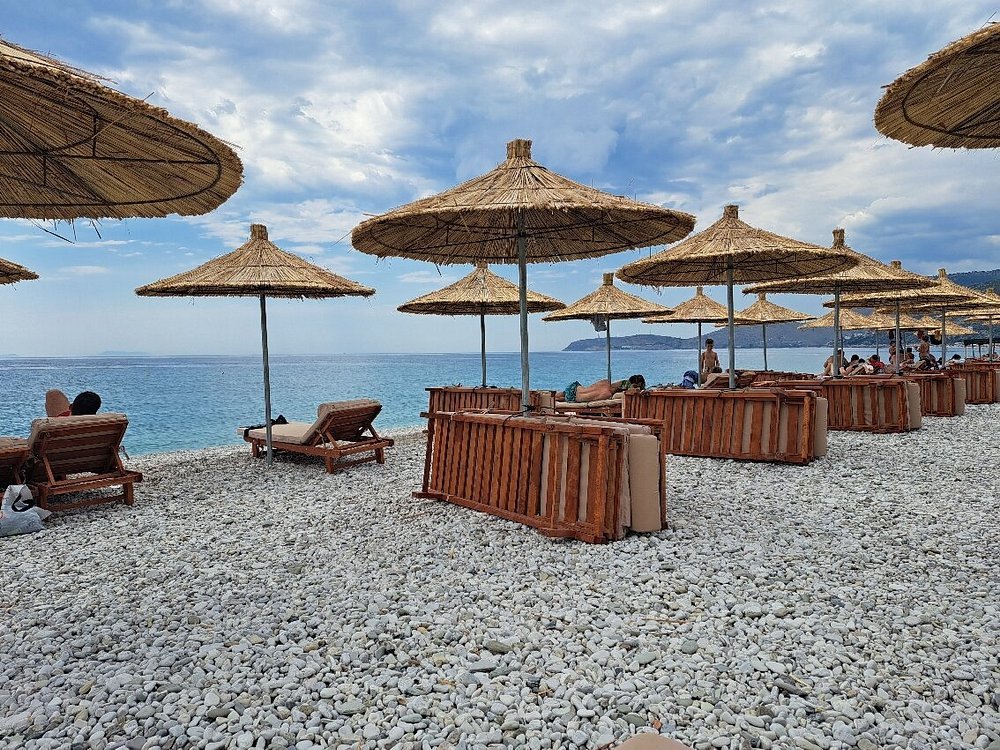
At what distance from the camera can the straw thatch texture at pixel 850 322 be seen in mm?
18297

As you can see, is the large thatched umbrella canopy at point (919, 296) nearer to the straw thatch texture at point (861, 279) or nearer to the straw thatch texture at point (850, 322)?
the straw thatch texture at point (861, 279)

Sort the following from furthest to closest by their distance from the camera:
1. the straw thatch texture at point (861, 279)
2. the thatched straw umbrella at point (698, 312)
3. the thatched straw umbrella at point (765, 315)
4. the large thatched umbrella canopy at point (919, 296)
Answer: the thatched straw umbrella at point (765, 315) → the thatched straw umbrella at point (698, 312) → the large thatched umbrella canopy at point (919, 296) → the straw thatch texture at point (861, 279)

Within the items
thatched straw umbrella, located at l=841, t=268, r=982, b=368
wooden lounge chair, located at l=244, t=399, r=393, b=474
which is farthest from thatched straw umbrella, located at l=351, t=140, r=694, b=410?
thatched straw umbrella, located at l=841, t=268, r=982, b=368

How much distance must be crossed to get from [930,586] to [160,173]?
471 centimetres

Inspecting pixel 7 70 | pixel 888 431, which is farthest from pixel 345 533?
pixel 888 431

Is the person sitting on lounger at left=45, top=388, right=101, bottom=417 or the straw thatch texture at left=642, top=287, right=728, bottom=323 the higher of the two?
the straw thatch texture at left=642, top=287, right=728, bottom=323

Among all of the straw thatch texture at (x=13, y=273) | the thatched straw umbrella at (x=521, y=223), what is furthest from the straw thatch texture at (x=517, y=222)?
the straw thatch texture at (x=13, y=273)

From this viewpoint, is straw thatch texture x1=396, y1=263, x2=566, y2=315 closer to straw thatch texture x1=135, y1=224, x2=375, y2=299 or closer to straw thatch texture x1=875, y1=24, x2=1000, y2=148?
straw thatch texture x1=135, y1=224, x2=375, y2=299

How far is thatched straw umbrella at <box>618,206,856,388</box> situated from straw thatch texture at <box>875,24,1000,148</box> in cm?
382

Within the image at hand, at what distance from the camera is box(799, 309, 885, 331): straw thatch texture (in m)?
18.3

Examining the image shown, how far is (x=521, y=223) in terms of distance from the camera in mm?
5297

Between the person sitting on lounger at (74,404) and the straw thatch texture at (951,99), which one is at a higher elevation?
the straw thatch texture at (951,99)

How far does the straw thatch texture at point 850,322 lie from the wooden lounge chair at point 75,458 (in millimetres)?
18029

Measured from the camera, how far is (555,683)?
267 centimetres
